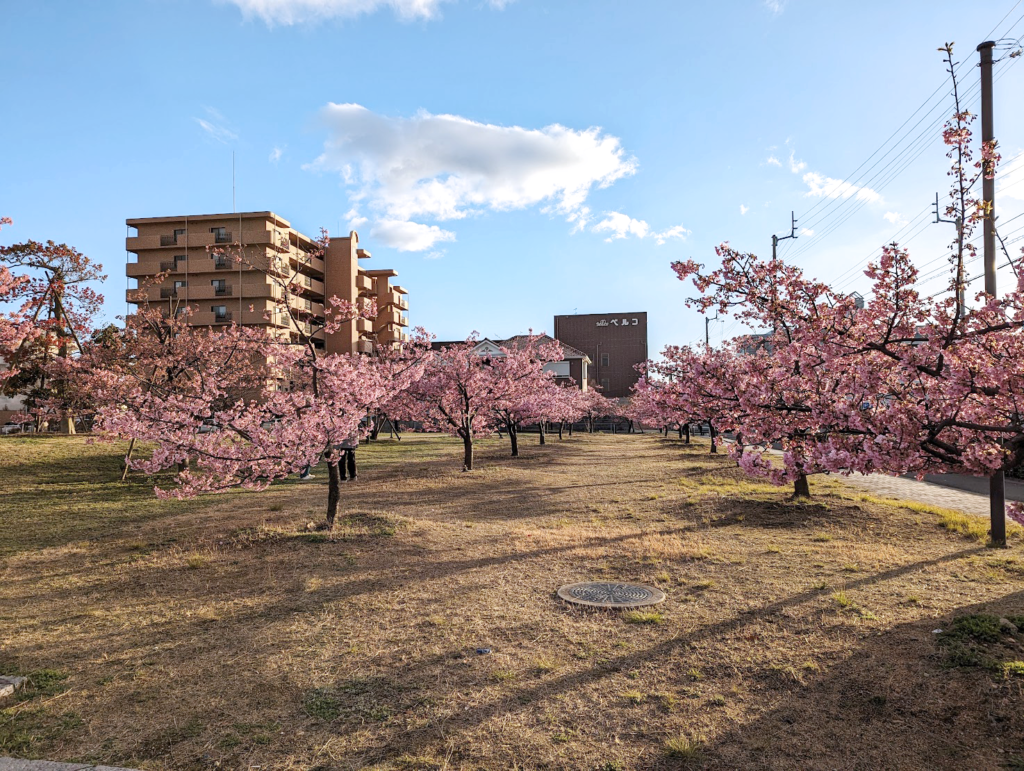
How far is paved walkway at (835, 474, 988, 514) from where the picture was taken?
48.3 feet

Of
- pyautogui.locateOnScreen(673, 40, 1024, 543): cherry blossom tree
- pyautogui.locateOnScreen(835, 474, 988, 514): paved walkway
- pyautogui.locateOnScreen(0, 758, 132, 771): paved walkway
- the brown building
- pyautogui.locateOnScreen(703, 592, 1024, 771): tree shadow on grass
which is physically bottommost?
pyautogui.locateOnScreen(835, 474, 988, 514): paved walkway

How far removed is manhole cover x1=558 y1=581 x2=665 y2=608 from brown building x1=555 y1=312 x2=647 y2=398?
3047 inches

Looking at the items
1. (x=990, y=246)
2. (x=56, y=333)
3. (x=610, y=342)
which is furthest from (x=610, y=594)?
(x=610, y=342)

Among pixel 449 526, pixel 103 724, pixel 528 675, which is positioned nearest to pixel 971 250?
pixel 528 675

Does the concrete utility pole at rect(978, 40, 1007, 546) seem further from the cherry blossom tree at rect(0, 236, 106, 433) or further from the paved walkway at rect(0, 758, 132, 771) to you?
the cherry blossom tree at rect(0, 236, 106, 433)

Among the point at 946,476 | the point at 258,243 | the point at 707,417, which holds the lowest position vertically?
the point at 946,476

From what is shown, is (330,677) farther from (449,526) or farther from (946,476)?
(946,476)

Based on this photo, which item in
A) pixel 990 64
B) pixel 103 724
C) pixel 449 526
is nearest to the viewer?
pixel 103 724

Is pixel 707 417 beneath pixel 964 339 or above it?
beneath

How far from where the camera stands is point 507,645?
18.8 ft

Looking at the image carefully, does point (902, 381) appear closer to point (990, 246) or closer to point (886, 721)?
point (886, 721)

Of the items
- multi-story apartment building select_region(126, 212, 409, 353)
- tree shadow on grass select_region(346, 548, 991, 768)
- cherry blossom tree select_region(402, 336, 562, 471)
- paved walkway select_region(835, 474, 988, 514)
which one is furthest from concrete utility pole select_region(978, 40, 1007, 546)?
multi-story apartment building select_region(126, 212, 409, 353)

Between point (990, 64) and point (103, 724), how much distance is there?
1442 cm

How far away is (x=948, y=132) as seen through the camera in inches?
218
